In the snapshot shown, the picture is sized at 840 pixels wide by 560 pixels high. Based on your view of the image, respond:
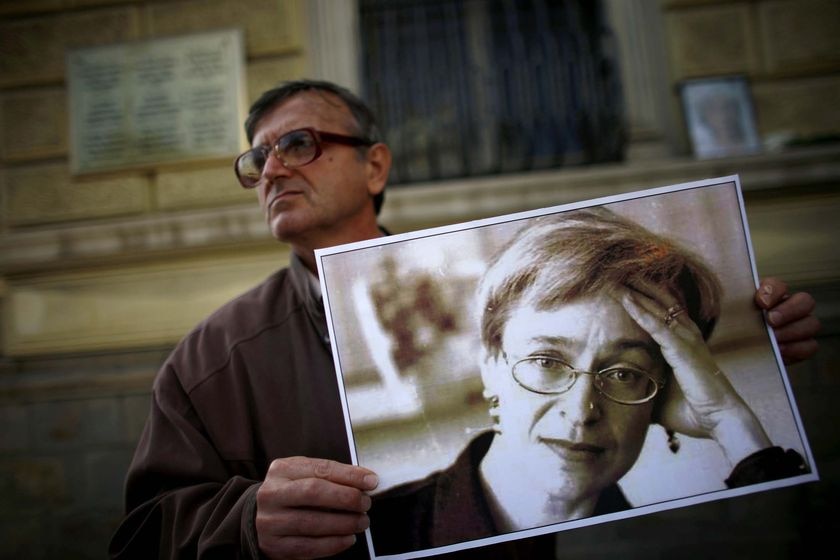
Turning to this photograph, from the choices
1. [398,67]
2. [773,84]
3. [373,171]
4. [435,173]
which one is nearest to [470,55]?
[398,67]

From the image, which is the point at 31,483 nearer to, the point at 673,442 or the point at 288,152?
the point at 288,152

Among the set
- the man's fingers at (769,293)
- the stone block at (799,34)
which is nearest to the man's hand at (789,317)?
the man's fingers at (769,293)

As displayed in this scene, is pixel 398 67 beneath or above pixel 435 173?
above

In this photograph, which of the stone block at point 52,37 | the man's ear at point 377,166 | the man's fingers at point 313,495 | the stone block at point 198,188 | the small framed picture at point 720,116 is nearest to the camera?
the man's fingers at point 313,495

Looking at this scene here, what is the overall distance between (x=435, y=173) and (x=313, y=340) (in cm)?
198

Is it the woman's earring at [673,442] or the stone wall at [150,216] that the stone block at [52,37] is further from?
the woman's earring at [673,442]

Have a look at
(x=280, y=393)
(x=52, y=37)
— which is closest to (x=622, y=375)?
(x=280, y=393)

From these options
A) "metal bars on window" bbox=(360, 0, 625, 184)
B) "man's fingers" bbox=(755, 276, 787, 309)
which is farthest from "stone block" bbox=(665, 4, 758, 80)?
"man's fingers" bbox=(755, 276, 787, 309)

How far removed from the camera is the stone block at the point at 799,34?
2.80 meters

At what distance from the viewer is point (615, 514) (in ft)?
2.88

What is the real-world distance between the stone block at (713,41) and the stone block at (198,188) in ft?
7.83

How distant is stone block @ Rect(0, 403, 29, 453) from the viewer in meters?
2.74

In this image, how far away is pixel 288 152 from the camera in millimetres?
1330

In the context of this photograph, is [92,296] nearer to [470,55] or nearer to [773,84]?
[470,55]
